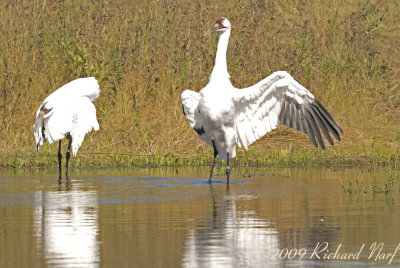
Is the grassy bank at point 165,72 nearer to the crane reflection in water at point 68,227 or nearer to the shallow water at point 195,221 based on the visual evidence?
the shallow water at point 195,221

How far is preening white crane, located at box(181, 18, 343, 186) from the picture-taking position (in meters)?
12.7

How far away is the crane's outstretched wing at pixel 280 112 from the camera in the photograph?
12.9m

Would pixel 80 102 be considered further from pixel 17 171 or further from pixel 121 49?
pixel 121 49

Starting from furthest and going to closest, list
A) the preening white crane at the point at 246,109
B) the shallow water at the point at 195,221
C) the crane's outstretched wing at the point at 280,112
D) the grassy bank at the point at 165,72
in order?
the grassy bank at the point at 165,72, the crane's outstretched wing at the point at 280,112, the preening white crane at the point at 246,109, the shallow water at the point at 195,221

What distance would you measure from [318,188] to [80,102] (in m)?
4.60

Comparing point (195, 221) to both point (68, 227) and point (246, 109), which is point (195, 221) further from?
A: point (246, 109)

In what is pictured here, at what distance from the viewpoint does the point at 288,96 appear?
42.8 ft

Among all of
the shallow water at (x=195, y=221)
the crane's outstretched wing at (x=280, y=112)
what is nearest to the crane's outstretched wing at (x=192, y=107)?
the crane's outstretched wing at (x=280, y=112)

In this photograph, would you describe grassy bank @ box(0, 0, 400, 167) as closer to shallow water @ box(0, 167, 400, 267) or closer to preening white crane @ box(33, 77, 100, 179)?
preening white crane @ box(33, 77, 100, 179)

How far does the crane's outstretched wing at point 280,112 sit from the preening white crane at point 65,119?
2.40 metres

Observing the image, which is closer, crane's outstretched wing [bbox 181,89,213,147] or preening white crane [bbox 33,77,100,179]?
crane's outstretched wing [bbox 181,89,213,147]

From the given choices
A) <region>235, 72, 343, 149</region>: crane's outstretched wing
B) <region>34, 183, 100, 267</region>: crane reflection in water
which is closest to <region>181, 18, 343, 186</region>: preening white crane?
<region>235, 72, 343, 149</region>: crane's outstretched wing

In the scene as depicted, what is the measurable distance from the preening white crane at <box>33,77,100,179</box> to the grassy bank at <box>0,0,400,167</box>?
0.83 meters

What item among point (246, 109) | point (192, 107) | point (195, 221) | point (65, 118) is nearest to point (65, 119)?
point (65, 118)
